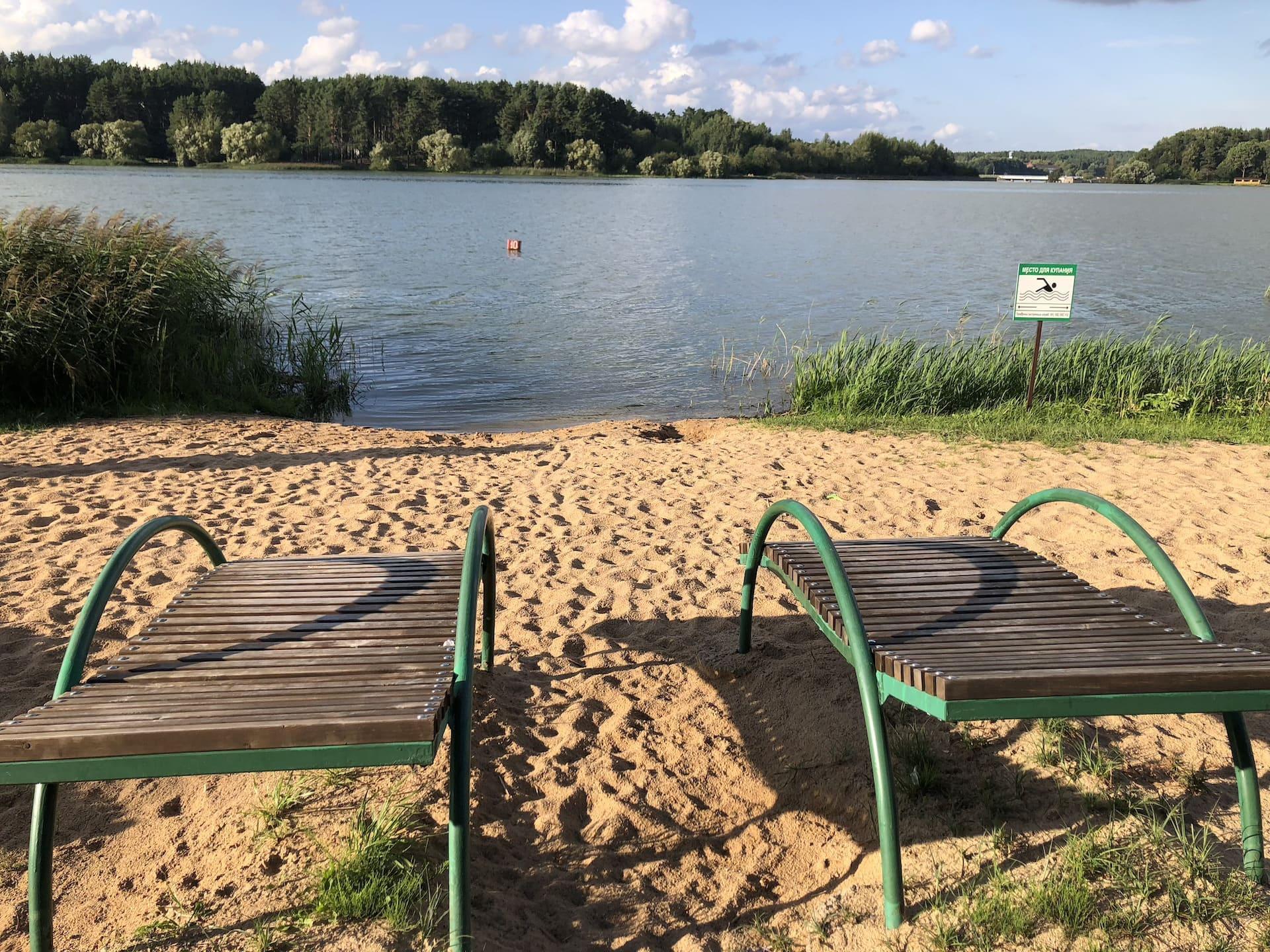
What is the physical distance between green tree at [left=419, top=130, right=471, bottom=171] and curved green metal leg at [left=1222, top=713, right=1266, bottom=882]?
320 feet

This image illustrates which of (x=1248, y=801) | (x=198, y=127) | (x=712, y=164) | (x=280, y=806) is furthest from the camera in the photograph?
(x=712, y=164)

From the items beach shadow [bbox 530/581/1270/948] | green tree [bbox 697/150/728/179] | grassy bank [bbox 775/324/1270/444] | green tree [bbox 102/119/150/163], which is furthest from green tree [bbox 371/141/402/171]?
beach shadow [bbox 530/581/1270/948]

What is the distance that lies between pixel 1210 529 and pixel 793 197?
226ft

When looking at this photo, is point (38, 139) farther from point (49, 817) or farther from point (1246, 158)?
point (1246, 158)

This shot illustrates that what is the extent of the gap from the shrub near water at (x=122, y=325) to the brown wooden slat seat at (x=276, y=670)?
280 inches

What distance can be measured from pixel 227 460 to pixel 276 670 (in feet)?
17.9

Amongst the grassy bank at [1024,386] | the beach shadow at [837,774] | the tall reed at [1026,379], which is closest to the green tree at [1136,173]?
the tall reed at [1026,379]

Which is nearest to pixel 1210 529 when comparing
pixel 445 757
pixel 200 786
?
pixel 445 757

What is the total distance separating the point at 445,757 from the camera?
3.14 meters

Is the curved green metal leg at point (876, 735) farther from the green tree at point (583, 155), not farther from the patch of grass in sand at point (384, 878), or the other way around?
the green tree at point (583, 155)

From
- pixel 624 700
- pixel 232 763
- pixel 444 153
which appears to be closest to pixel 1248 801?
pixel 624 700

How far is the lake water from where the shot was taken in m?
14.3

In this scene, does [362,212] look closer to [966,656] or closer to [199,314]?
[199,314]

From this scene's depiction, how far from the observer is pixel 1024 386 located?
10.7 m
